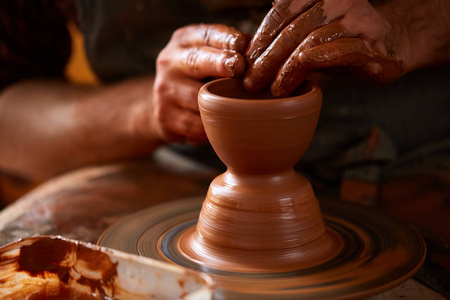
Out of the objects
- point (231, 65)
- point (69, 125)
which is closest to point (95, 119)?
point (69, 125)

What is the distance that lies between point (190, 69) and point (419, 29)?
21.4 inches

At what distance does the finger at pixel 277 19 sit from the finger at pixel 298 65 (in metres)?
0.06

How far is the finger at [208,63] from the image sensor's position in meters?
1.01

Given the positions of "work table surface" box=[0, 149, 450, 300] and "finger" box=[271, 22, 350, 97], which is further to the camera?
"work table surface" box=[0, 149, 450, 300]

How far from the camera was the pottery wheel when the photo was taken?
848 mm

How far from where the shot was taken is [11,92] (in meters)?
1.99

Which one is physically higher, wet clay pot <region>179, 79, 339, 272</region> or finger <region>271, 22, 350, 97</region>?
finger <region>271, 22, 350, 97</region>

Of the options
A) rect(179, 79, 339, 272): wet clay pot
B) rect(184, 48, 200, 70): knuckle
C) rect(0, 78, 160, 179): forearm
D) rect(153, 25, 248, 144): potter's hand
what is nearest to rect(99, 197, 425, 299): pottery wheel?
rect(179, 79, 339, 272): wet clay pot

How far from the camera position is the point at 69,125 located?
1.86m

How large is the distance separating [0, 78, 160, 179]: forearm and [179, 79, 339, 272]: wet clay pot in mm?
741

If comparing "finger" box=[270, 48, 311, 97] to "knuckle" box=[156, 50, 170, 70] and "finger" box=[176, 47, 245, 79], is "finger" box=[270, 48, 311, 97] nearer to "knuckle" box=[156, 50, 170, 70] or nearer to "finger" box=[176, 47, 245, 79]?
"finger" box=[176, 47, 245, 79]

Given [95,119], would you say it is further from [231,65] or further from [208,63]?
[231,65]

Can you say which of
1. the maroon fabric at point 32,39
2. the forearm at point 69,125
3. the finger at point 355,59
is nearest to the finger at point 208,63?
the finger at point 355,59

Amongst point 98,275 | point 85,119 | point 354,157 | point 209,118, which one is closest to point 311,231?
point 209,118
